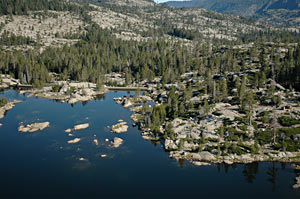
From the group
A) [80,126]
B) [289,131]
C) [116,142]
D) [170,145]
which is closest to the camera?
[170,145]

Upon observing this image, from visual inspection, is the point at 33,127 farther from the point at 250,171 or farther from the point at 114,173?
the point at 250,171

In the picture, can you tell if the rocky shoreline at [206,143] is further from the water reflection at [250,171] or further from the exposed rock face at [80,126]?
the exposed rock face at [80,126]

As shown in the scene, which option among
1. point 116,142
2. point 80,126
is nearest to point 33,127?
point 80,126

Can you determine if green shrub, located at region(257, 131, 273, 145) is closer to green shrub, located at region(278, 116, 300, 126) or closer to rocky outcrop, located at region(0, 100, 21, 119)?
green shrub, located at region(278, 116, 300, 126)

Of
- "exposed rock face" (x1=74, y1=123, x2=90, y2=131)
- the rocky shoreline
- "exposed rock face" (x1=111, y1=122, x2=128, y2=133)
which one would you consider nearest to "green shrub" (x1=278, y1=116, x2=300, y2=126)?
the rocky shoreline

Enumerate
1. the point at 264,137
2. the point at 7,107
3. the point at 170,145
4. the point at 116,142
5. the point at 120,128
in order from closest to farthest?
the point at 170,145 → the point at 264,137 → the point at 116,142 → the point at 120,128 → the point at 7,107

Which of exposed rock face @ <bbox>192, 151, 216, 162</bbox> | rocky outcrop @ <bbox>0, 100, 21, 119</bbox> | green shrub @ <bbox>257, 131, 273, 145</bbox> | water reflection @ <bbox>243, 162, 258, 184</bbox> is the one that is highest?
rocky outcrop @ <bbox>0, 100, 21, 119</bbox>

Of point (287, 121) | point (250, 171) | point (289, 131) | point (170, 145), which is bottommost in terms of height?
point (250, 171)

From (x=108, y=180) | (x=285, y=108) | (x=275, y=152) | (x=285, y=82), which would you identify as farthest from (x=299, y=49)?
(x=108, y=180)

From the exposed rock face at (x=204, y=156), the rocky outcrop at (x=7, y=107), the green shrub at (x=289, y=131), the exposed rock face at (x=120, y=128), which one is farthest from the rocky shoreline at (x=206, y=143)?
the rocky outcrop at (x=7, y=107)
